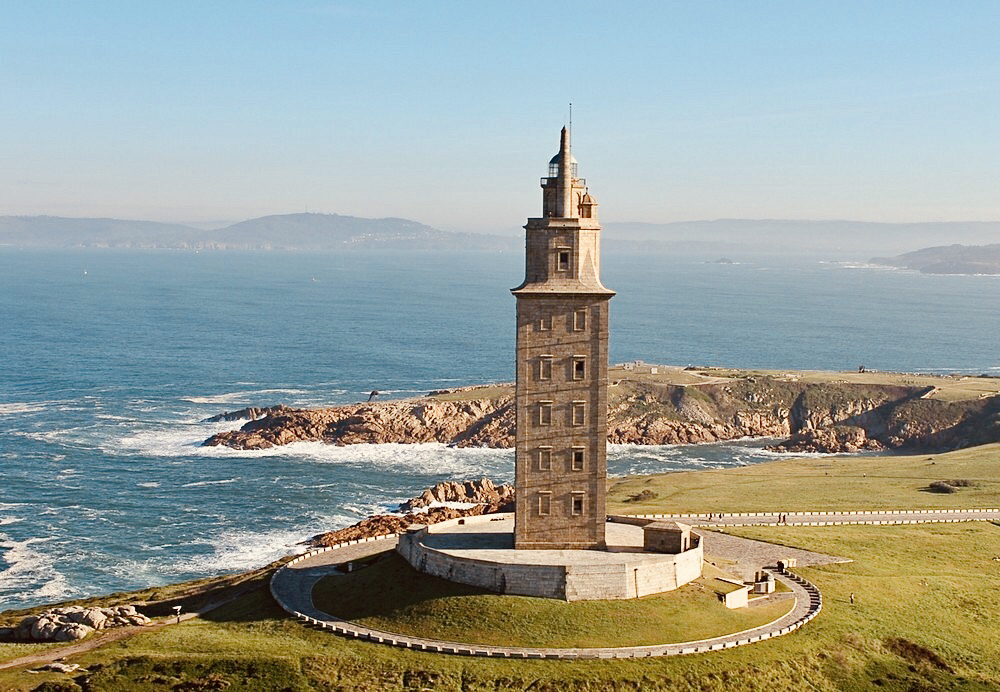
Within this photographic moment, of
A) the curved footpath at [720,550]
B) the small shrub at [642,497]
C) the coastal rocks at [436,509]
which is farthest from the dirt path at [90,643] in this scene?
the small shrub at [642,497]

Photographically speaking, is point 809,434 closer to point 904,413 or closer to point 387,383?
point 904,413

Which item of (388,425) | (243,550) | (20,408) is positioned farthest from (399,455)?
(20,408)

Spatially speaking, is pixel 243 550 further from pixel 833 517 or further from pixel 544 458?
pixel 833 517

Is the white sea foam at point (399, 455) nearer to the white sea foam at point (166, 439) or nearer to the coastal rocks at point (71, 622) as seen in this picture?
the white sea foam at point (166, 439)

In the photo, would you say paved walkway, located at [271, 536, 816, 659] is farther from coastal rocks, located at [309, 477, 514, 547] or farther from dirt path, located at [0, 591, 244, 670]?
coastal rocks, located at [309, 477, 514, 547]

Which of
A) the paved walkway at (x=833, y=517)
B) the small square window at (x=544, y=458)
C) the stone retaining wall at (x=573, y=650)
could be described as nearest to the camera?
the stone retaining wall at (x=573, y=650)

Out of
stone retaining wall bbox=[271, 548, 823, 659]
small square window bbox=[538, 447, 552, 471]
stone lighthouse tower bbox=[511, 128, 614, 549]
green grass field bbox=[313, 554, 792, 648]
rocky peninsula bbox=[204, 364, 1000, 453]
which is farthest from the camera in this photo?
rocky peninsula bbox=[204, 364, 1000, 453]

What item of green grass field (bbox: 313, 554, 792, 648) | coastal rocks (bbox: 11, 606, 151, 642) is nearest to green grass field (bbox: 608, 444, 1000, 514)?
green grass field (bbox: 313, 554, 792, 648)
